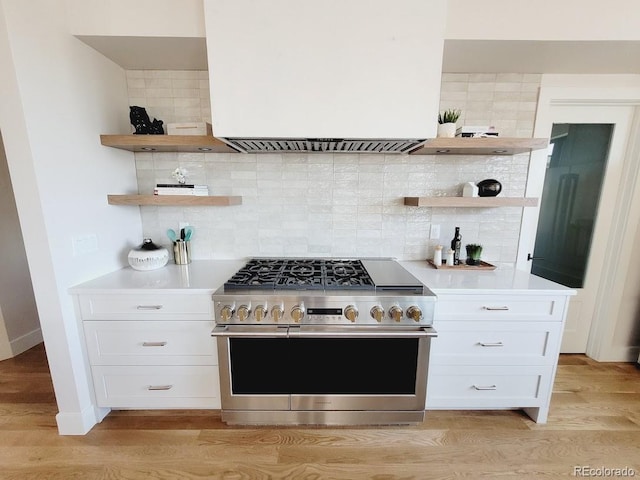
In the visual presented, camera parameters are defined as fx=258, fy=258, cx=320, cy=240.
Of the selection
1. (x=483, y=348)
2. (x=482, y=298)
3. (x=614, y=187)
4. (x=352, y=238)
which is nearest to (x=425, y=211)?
(x=352, y=238)

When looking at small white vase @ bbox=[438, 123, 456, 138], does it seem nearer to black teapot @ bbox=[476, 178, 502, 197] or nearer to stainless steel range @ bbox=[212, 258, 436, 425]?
black teapot @ bbox=[476, 178, 502, 197]

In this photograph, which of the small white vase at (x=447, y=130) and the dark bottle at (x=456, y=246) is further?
the dark bottle at (x=456, y=246)

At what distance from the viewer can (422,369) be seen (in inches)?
55.7

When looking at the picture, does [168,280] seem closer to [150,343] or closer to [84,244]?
[150,343]

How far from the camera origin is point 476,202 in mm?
1686

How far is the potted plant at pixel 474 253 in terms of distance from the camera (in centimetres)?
183

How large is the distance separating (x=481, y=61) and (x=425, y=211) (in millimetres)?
990

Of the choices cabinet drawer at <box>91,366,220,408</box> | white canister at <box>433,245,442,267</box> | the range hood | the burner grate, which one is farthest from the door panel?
cabinet drawer at <box>91,366,220,408</box>

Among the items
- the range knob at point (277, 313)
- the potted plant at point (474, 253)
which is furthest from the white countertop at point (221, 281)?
the range knob at point (277, 313)

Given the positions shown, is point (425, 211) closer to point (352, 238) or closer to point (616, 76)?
point (352, 238)

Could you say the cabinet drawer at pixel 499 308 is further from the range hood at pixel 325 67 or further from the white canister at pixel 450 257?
the range hood at pixel 325 67

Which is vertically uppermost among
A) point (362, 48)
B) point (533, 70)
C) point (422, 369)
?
point (533, 70)

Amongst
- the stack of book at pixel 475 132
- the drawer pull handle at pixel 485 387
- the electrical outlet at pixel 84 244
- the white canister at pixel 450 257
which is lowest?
the drawer pull handle at pixel 485 387

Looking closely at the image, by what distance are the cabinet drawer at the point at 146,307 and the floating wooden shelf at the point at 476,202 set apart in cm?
147
